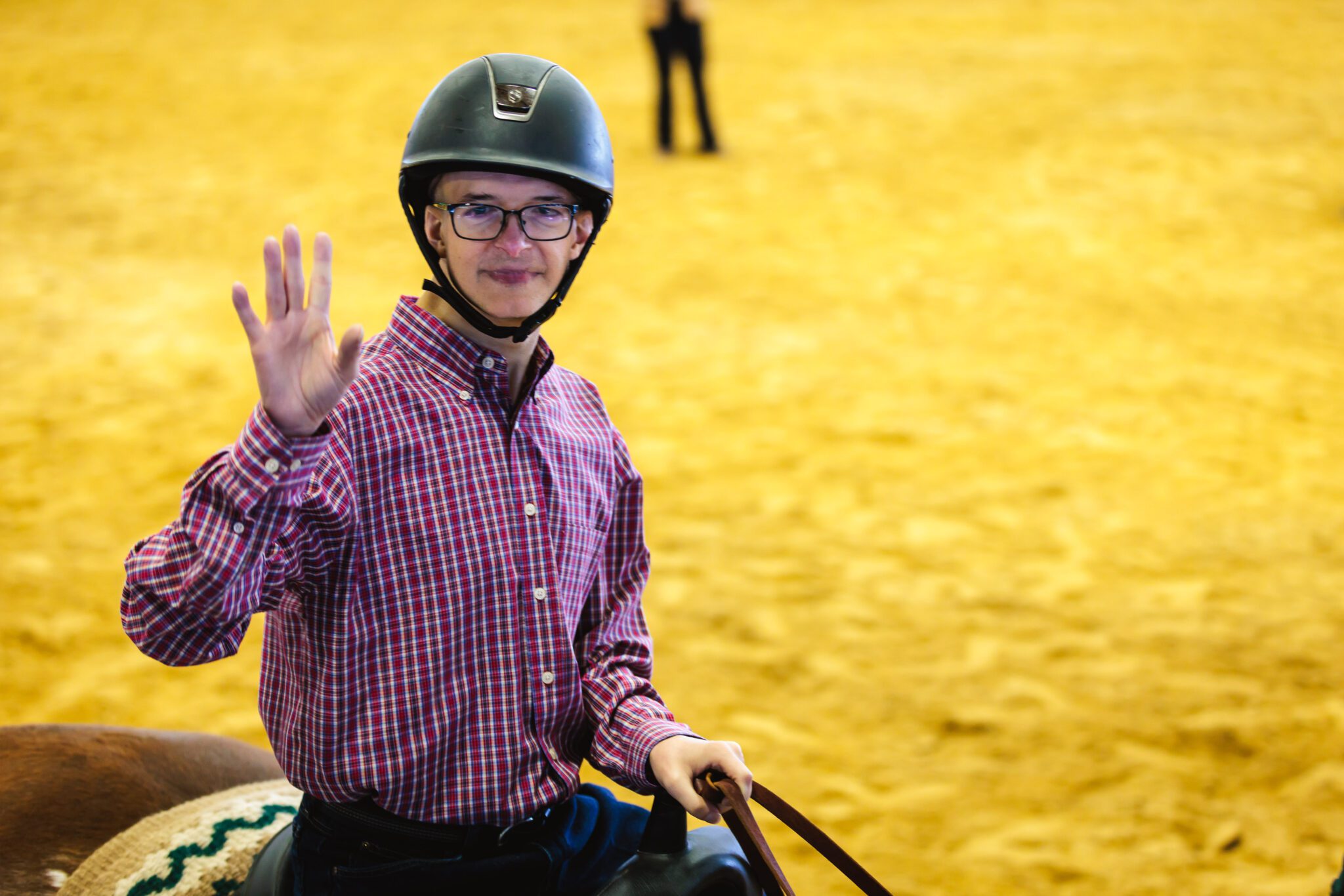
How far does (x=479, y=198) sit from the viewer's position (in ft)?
4.55

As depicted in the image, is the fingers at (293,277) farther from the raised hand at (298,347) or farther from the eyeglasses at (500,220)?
the eyeglasses at (500,220)

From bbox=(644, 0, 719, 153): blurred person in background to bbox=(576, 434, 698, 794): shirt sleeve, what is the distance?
7.40m

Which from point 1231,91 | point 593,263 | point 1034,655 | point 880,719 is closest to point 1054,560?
point 1034,655

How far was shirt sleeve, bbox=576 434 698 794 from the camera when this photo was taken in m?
1.38

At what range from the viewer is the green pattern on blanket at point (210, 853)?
1.49m

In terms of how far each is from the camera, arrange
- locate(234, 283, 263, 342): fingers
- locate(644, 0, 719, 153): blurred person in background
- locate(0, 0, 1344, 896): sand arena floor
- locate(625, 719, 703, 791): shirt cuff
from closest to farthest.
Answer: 1. locate(234, 283, 263, 342): fingers
2. locate(625, 719, 703, 791): shirt cuff
3. locate(0, 0, 1344, 896): sand arena floor
4. locate(644, 0, 719, 153): blurred person in background

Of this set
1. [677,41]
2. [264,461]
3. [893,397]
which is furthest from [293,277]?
[677,41]

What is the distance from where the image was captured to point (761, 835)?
4.07 ft

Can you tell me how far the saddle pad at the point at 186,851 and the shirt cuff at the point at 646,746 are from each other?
544mm

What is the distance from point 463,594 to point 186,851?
555 millimetres

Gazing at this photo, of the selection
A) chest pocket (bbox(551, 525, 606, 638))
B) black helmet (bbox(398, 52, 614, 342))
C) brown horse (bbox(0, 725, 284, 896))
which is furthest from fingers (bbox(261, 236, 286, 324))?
brown horse (bbox(0, 725, 284, 896))

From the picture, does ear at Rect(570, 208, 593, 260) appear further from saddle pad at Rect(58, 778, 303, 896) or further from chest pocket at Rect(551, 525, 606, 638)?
saddle pad at Rect(58, 778, 303, 896)

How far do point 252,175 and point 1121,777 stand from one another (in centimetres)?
699

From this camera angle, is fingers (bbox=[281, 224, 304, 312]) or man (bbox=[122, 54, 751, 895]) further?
man (bbox=[122, 54, 751, 895])
